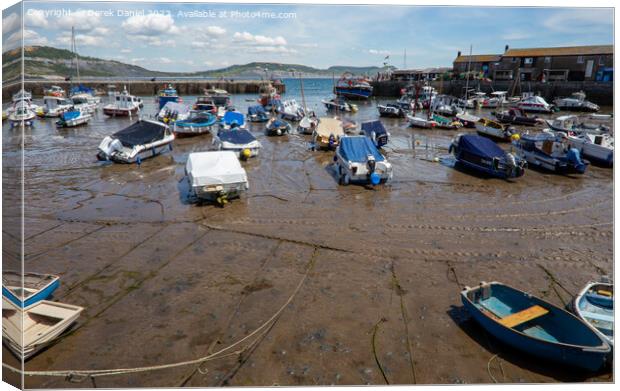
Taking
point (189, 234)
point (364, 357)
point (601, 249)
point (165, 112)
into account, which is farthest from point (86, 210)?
point (165, 112)

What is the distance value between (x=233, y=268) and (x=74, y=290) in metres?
4.39

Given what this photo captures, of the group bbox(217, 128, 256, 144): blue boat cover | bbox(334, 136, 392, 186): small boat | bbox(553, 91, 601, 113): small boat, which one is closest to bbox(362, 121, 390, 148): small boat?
bbox(334, 136, 392, 186): small boat

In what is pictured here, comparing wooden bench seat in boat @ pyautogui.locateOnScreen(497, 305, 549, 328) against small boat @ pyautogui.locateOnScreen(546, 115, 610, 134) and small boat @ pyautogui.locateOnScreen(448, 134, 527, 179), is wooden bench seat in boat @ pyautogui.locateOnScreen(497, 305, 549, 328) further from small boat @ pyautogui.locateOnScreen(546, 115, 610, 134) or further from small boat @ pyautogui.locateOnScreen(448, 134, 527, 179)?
small boat @ pyautogui.locateOnScreen(546, 115, 610, 134)

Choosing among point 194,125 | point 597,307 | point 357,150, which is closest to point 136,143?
point 194,125

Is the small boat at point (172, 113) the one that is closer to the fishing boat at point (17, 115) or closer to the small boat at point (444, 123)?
the small boat at point (444, 123)

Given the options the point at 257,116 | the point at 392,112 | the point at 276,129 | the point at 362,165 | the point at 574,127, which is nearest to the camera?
the point at 362,165

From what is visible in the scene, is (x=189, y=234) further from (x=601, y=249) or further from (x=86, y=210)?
(x=601, y=249)

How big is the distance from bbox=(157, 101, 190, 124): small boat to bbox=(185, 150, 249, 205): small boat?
68.9 ft

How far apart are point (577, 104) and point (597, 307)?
6018 cm

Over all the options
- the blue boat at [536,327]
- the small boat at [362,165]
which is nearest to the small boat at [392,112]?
the small boat at [362,165]

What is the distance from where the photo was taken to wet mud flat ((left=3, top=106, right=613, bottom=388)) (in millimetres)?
7996

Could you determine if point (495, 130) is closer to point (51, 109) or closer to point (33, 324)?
point (33, 324)

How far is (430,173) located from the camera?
23.6 meters

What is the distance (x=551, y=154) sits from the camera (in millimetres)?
23828
